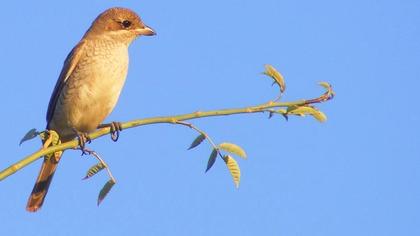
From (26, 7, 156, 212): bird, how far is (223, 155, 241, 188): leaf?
94.6 inches

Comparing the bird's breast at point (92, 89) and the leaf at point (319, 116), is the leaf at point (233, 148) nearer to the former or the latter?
the leaf at point (319, 116)

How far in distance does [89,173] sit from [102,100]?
7.12ft

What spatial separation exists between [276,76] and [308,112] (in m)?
0.26

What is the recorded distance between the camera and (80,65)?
203 inches

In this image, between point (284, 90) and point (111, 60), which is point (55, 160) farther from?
point (284, 90)

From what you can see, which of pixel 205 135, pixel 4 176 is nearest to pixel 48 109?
pixel 205 135

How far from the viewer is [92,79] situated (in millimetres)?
5020

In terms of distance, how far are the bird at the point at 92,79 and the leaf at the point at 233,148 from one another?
7.73 feet

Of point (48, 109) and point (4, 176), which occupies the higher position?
point (48, 109)

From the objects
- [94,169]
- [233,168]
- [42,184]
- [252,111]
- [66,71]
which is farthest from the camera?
[66,71]

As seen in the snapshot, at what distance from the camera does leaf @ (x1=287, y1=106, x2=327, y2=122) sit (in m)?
2.51

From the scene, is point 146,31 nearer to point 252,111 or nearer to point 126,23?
point 126,23

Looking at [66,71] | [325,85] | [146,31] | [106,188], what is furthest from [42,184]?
[325,85]

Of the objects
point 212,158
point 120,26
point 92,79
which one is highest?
point 120,26
